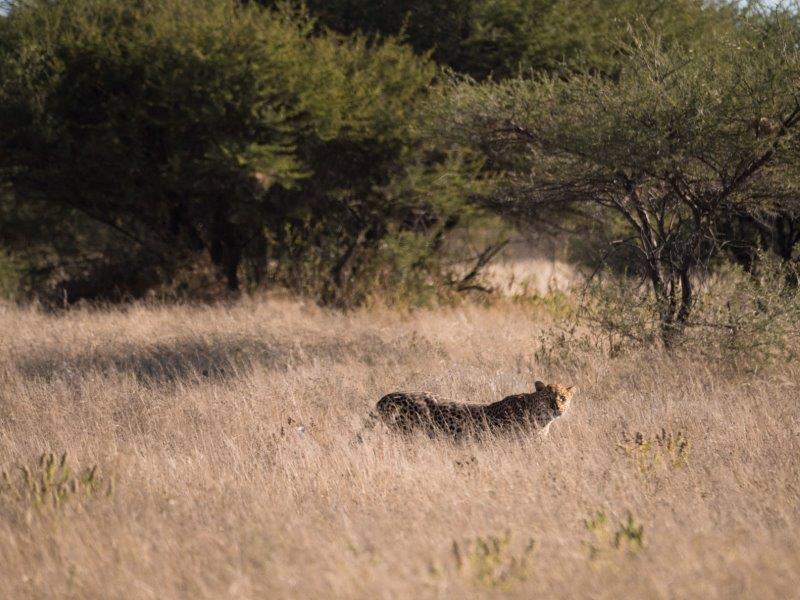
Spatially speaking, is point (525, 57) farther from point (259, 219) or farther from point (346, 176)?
point (259, 219)

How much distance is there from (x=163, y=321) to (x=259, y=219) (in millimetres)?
3009

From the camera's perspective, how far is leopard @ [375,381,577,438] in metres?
6.63

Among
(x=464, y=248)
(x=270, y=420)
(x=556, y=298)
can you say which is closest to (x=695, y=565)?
(x=270, y=420)

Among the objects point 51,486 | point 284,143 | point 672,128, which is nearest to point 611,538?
point 51,486

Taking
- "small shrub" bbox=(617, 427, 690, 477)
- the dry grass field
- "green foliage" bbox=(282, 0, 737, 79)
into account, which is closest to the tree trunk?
"green foliage" bbox=(282, 0, 737, 79)

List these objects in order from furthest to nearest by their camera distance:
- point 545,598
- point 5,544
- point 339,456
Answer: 1. point 339,456
2. point 5,544
3. point 545,598

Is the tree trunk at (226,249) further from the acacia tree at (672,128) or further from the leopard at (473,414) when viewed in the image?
the leopard at (473,414)

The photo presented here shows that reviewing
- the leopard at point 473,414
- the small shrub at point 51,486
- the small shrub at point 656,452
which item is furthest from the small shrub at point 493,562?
the small shrub at point 51,486

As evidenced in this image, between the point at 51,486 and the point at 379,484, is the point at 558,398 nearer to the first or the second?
the point at 379,484

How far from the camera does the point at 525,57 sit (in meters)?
15.1

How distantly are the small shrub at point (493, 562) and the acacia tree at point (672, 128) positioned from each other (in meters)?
5.34

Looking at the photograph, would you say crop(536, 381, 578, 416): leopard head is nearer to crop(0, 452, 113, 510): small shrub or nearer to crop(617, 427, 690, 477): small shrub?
crop(617, 427, 690, 477): small shrub

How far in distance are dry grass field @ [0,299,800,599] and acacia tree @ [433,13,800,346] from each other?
1.84 metres

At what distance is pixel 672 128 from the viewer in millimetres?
8719
